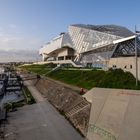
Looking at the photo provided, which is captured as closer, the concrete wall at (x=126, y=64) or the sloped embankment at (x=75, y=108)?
the sloped embankment at (x=75, y=108)

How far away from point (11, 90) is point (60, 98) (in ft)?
95.1

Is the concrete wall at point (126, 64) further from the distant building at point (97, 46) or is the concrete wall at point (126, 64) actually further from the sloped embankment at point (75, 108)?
the sloped embankment at point (75, 108)

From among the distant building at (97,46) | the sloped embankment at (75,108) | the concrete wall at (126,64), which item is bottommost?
the sloped embankment at (75,108)

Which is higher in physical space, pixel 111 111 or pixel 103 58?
pixel 103 58

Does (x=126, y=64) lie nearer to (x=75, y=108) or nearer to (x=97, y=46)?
(x=75, y=108)

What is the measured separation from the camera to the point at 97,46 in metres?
85.1

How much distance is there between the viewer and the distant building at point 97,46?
191 feet

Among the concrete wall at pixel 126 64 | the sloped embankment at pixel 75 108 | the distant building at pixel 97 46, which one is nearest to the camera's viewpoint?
the sloped embankment at pixel 75 108

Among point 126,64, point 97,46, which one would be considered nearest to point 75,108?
point 126,64

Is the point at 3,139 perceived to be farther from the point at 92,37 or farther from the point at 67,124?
the point at 92,37

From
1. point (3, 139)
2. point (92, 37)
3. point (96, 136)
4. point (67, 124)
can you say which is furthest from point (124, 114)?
point (92, 37)

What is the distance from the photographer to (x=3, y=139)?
82.8ft

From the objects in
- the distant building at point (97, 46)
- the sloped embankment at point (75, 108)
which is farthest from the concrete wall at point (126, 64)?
the sloped embankment at point (75, 108)

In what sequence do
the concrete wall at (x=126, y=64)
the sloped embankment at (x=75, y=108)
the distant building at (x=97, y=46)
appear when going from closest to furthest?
1. the sloped embankment at (x=75, y=108)
2. the concrete wall at (x=126, y=64)
3. the distant building at (x=97, y=46)
